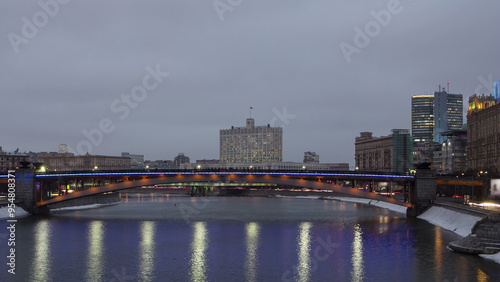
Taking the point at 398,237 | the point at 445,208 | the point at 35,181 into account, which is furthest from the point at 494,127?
the point at 35,181

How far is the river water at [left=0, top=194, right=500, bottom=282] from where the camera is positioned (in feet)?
161

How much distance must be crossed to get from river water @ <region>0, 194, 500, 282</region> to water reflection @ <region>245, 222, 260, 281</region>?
0.29ft

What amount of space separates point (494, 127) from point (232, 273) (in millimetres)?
172179

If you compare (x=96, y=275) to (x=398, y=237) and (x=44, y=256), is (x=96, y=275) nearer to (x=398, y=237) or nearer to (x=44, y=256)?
(x=44, y=256)

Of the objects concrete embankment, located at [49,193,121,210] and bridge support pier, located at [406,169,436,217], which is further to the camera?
concrete embankment, located at [49,193,121,210]

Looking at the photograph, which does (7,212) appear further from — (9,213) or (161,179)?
(161,179)

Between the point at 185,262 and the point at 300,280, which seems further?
the point at 185,262

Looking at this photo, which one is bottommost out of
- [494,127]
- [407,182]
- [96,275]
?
[96,275]

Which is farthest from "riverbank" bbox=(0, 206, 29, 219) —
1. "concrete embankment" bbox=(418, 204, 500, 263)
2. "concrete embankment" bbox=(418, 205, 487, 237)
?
"concrete embankment" bbox=(418, 204, 500, 263)

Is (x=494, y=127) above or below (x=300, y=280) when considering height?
above

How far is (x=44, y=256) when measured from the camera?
58.3 metres

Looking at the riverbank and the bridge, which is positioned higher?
the bridge

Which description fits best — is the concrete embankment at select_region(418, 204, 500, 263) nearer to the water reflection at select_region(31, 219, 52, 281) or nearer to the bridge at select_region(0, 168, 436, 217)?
the bridge at select_region(0, 168, 436, 217)

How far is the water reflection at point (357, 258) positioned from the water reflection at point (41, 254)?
87.4 ft
